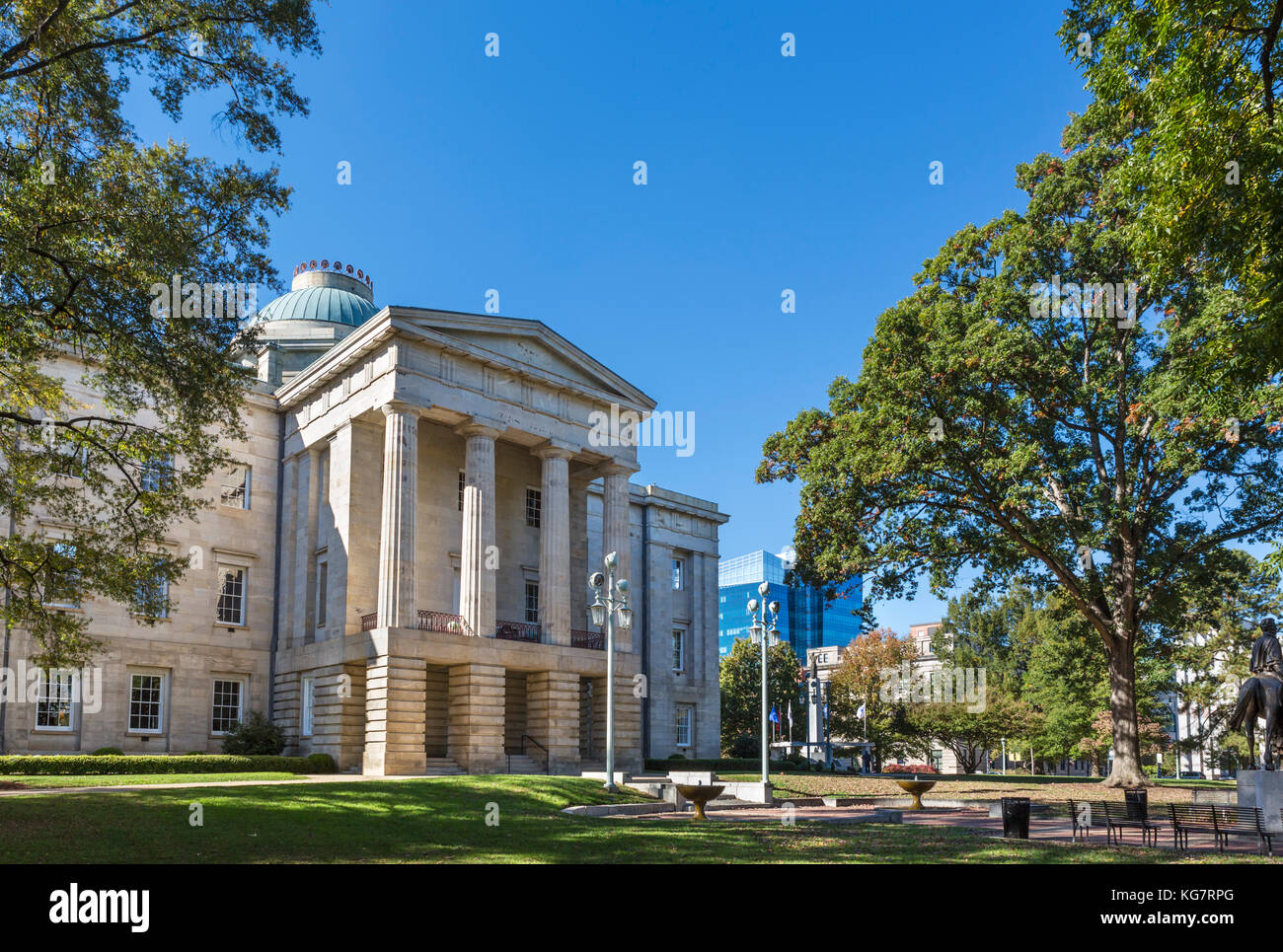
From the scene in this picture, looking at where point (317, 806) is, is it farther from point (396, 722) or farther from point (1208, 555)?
point (1208, 555)

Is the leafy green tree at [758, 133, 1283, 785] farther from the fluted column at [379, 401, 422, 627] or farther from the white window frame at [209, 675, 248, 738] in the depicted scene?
→ the white window frame at [209, 675, 248, 738]

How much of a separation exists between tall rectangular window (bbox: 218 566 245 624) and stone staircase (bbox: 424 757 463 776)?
10.2 metres

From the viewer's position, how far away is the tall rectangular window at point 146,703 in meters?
34.6

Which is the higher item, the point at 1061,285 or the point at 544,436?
the point at 1061,285

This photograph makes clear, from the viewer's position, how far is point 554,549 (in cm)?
3897

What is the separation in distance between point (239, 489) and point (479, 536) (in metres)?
10.8

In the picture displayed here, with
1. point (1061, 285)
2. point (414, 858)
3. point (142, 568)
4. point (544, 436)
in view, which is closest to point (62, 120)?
point (142, 568)

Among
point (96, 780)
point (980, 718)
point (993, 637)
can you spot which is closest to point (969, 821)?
point (96, 780)

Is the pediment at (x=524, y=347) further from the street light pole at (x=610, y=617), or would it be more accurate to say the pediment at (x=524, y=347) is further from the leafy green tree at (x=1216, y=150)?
the leafy green tree at (x=1216, y=150)

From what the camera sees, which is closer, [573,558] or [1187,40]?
[1187,40]

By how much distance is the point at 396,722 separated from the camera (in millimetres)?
32188

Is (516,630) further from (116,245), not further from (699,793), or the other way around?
(116,245)

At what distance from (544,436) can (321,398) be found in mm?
9141

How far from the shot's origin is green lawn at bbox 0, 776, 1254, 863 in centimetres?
1341
